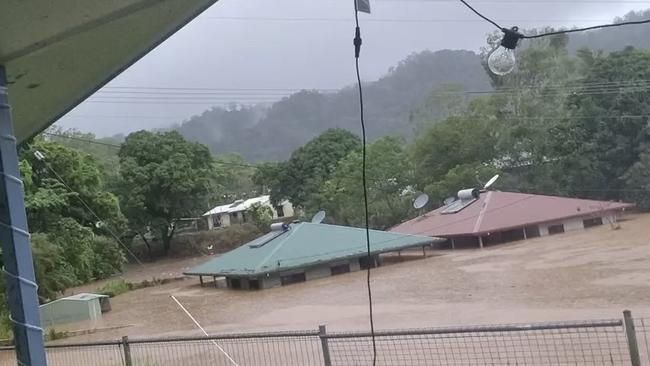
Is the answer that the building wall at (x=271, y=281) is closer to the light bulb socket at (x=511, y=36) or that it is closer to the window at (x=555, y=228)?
the window at (x=555, y=228)

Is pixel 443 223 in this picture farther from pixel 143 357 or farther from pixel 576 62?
pixel 143 357

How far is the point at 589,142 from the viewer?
2416 centimetres

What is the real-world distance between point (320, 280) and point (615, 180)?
11.0 metres

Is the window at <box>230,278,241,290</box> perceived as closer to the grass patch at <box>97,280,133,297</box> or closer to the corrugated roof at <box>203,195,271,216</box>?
the grass patch at <box>97,280,133,297</box>

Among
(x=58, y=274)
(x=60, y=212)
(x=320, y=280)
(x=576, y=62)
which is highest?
(x=576, y=62)

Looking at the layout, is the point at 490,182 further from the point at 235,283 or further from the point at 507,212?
the point at 235,283

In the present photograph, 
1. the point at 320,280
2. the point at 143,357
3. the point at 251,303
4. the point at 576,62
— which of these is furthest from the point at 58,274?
the point at 576,62

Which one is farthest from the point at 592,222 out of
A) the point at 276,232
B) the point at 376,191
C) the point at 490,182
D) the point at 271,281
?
the point at 271,281

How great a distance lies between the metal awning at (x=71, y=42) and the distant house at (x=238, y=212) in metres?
29.9

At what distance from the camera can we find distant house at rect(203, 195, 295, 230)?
33.1 m

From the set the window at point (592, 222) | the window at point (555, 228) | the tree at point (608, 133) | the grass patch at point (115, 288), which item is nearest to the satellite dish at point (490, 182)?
the tree at point (608, 133)

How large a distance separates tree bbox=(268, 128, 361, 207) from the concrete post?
90.3ft

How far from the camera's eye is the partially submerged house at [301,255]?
20.5 m

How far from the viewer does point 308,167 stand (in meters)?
30.7
